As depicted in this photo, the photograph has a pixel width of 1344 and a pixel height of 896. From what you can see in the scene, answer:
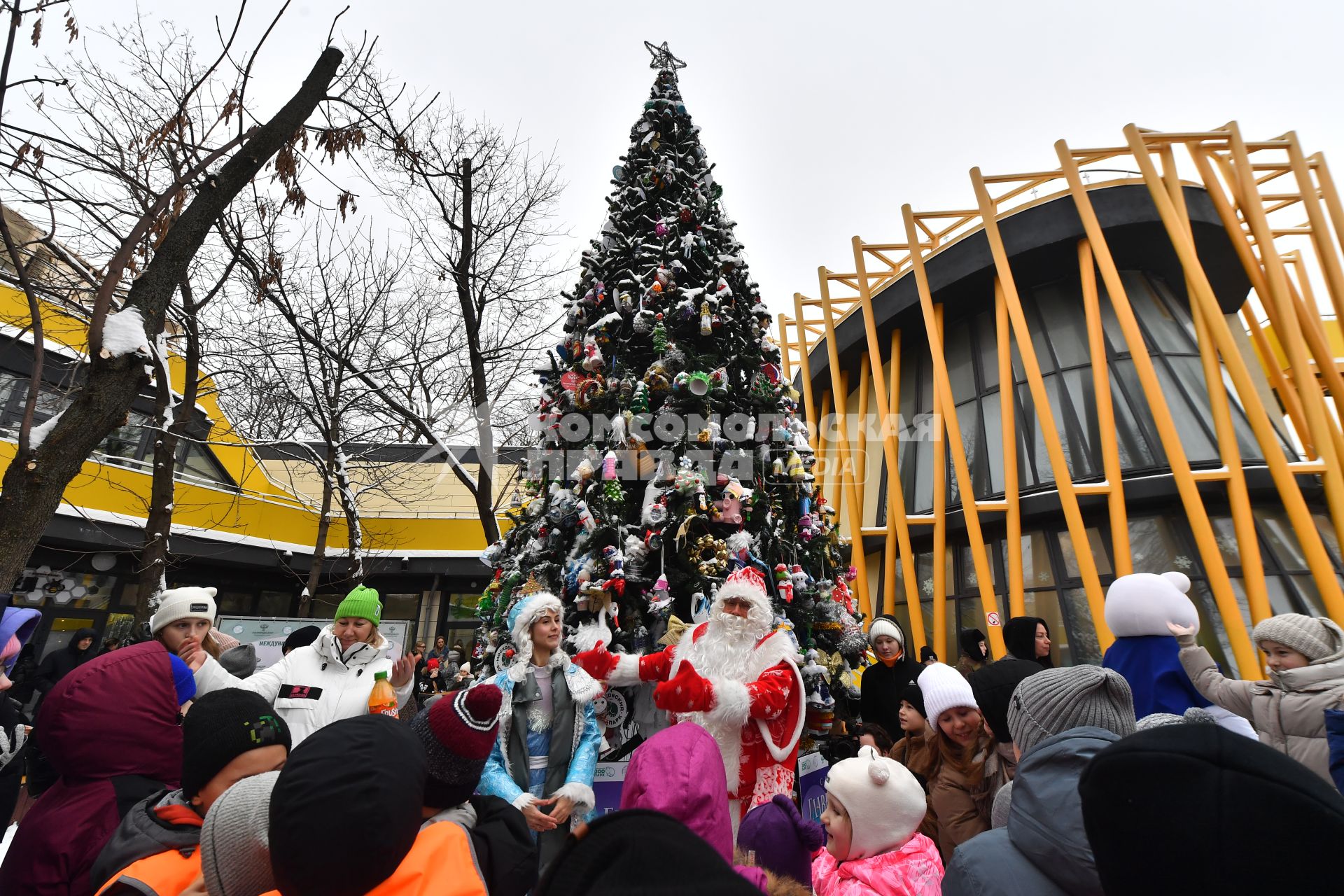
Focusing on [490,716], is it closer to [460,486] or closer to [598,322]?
[598,322]

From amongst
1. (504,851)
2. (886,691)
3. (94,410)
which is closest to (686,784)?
(504,851)

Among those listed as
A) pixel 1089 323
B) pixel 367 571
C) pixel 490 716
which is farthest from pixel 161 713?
pixel 367 571

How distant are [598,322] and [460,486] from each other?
13973 millimetres

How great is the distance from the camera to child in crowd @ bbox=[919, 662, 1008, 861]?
2.70 meters

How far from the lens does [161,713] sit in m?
2.10

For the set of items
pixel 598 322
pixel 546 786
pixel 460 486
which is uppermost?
pixel 460 486

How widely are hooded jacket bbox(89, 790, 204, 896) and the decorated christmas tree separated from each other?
7.49 ft

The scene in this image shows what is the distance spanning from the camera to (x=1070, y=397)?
10219 mm

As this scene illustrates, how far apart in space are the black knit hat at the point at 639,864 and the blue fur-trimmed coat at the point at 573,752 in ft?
7.37

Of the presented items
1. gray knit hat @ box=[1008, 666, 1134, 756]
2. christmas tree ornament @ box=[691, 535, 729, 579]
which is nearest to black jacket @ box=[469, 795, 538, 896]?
gray knit hat @ box=[1008, 666, 1134, 756]

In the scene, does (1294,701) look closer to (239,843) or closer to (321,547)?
(239,843)

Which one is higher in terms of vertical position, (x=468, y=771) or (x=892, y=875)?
(x=468, y=771)

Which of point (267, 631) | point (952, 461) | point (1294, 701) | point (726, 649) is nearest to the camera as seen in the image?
point (1294, 701)

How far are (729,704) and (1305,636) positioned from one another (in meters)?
2.73
